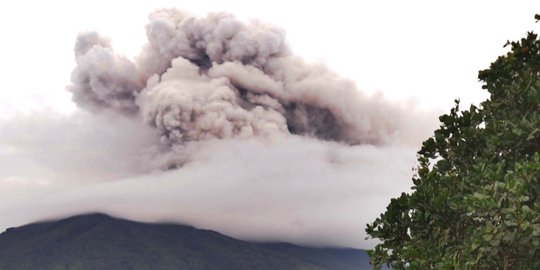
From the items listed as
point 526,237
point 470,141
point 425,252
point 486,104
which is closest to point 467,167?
point 470,141

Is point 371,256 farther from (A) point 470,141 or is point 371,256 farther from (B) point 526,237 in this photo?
(B) point 526,237

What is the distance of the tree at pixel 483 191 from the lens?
12.8 metres

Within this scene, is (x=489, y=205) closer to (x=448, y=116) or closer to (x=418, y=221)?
(x=418, y=221)

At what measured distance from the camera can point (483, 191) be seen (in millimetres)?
13211

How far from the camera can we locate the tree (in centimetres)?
1282

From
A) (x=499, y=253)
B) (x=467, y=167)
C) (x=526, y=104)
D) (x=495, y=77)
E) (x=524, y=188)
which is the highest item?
(x=495, y=77)

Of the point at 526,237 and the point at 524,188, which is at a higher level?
the point at 524,188

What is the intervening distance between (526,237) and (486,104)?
663 centimetres

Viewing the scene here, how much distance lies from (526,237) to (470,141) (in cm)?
544

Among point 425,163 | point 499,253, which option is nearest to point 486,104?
point 425,163

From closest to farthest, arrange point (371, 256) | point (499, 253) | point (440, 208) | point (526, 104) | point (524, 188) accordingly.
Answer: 1. point (524, 188)
2. point (499, 253)
3. point (440, 208)
4. point (526, 104)
5. point (371, 256)

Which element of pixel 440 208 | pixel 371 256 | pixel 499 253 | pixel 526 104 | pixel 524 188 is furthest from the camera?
pixel 371 256

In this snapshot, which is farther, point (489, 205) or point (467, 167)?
point (467, 167)

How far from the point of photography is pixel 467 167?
58.2 ft
